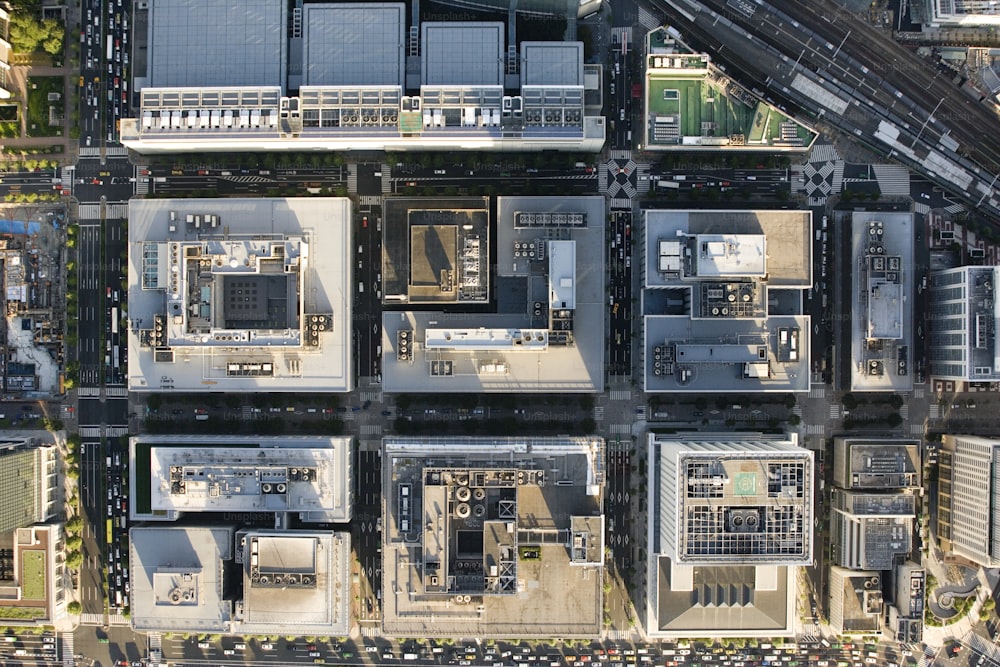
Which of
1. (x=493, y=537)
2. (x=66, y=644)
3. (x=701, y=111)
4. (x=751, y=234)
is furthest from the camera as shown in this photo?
(x=66, y=644)

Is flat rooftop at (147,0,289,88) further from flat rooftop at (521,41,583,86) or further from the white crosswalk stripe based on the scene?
flat rooftop at (521,41,583,86)

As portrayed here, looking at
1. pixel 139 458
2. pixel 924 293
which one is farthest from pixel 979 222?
pixel 139 458

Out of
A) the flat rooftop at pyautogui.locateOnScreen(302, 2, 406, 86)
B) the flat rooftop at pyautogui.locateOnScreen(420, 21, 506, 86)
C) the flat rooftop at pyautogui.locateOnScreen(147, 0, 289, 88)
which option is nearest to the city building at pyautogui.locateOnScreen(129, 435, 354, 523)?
the flat rooftop at pyautogui.locateOnScreen(302, 2, 406, 86)

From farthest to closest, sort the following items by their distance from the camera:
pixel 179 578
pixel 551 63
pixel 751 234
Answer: pixel 551 63 → pixel 179 578 → pixel 751 234

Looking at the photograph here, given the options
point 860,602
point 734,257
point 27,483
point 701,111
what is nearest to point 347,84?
point 701,111

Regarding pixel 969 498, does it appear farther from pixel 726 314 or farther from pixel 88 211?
pixel 88 211

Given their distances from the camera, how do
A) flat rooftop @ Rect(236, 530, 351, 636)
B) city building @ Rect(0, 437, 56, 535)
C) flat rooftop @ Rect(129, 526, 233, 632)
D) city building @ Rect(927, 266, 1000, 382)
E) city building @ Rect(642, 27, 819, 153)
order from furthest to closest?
city building @ Rect(642, 27, 819, 153)
flat rooftop @ Rect(129, 526, 233, 632)
flat rooftop @ Rect(236, 530, 351, 636)
city building @ Rect(0, 437, 56, 535)
city building @ Rect(927, 266, 1000, 382)
